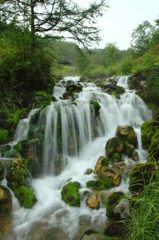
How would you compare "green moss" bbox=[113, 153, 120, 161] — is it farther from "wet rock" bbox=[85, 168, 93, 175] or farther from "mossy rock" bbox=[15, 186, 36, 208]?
"mossy rock" bbox=[15, 186, 36, 208]

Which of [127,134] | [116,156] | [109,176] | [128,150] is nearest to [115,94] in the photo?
[127,134]

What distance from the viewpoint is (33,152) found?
621 centimetres

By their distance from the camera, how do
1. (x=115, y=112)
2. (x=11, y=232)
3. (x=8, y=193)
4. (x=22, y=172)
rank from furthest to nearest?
(x=115, y=112) → (x=22, y=172) → (x=8, y=193) → (x=11, y=232)

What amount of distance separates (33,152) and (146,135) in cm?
453

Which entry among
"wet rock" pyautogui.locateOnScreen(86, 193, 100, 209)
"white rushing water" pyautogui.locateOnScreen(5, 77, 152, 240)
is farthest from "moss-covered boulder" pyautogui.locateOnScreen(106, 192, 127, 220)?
"wet rock" pyautogui.locateOnScreen(86, 193, 100, 209)

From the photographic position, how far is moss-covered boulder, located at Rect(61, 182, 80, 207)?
4.45 meters

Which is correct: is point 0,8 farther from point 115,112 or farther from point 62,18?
point 115,112

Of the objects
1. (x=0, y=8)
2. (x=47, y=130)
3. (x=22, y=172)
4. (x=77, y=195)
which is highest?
(x=0, y=8)

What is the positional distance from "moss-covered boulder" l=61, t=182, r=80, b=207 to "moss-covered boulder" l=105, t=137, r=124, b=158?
6.19ft

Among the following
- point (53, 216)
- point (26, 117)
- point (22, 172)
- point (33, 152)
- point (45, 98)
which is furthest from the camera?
point (45, 98)

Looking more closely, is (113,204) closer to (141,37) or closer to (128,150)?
(128,150)

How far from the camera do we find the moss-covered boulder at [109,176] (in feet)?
16.3

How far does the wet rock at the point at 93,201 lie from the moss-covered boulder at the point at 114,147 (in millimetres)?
1969

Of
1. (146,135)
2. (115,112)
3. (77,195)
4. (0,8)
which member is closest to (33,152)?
(77,195)
